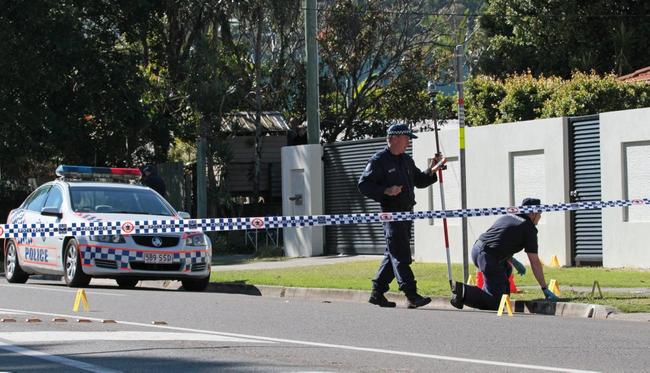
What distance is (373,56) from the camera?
1379 inches

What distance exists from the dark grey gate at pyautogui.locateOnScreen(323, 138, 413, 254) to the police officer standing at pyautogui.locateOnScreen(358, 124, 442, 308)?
33.6 ft

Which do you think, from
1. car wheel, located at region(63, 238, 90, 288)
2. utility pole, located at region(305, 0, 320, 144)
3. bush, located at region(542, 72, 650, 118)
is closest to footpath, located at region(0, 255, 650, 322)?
car wheel, located at region(63, 238, 90, 288)

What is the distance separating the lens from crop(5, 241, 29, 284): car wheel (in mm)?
19453

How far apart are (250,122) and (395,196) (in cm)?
1939

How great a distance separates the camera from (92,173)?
65.6 feet

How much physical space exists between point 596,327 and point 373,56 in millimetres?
24307

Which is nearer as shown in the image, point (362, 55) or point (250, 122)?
point (250, 122)

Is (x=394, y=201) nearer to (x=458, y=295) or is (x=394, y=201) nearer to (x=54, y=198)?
(x=458, y=295)

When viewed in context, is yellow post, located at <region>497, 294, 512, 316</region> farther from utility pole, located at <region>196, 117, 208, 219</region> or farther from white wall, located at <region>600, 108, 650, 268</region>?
utility pole, located at <region>196, 117, 208, 219</region>

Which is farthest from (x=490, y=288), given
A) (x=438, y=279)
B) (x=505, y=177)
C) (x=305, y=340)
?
(x=505, y=177)

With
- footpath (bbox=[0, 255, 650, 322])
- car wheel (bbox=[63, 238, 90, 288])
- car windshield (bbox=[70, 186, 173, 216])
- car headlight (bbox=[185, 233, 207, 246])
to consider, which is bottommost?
footpath (bbox=[0, 255, 650, 322])

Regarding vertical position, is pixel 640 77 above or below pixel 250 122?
above

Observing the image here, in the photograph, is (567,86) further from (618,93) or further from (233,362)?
(233,362)

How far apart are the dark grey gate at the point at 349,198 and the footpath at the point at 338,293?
420mm
